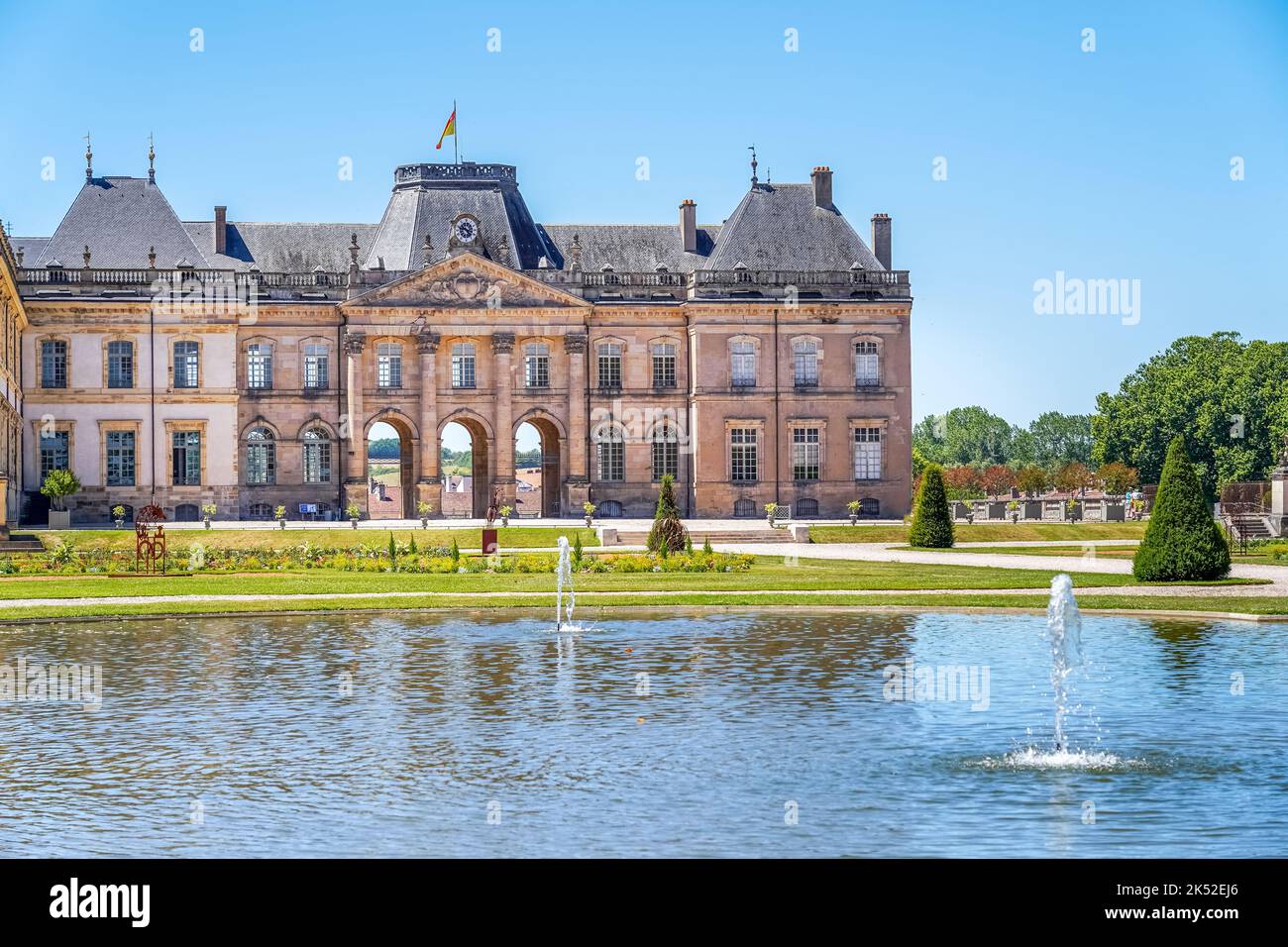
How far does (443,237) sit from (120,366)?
15.4 meters

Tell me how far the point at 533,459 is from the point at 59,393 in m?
93.1

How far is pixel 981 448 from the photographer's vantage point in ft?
615

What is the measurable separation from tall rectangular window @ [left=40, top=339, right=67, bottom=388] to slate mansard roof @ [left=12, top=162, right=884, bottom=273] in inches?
147

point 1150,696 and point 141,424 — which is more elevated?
point 141,424

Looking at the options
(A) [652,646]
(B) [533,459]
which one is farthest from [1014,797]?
(B) [533,459]

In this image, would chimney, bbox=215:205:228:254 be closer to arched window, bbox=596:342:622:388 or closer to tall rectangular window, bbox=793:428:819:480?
arched window, bbox=596:342:622:388

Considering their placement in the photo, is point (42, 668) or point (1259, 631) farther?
point (1259, 631)

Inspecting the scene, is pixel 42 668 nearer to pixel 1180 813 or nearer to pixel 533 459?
pixel 1180 813

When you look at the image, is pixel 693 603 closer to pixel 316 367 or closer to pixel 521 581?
pixel 521 581

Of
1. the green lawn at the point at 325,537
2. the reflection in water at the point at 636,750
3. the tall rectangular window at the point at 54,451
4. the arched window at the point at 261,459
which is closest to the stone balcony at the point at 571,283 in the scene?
the tall rectangular window at the point at 54,451

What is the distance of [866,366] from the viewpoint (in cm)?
7456

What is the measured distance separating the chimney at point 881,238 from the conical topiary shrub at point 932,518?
27.7 m
